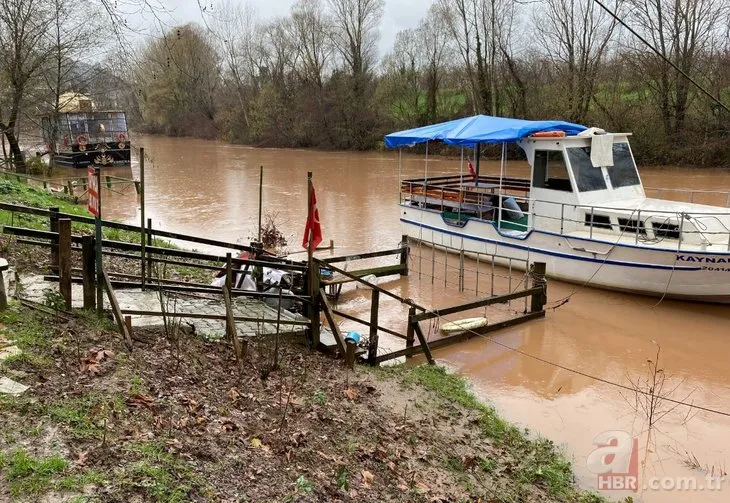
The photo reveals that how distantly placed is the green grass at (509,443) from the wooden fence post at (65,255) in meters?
3.88

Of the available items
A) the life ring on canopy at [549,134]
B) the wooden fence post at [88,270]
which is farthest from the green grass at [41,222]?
the life ring on canopy at [549,134]

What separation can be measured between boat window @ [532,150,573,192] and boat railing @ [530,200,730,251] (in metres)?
0.55

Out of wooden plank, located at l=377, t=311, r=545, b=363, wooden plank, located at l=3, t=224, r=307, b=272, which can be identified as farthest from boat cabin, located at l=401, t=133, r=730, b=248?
wooden plank, located at l=3, t=224, r=307, b=272

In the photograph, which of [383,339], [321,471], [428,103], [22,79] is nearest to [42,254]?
[383,339]

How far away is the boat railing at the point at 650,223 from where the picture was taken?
430 inches

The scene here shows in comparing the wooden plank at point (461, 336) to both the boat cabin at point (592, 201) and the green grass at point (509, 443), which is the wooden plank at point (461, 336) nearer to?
the green grass at point (509, 443)

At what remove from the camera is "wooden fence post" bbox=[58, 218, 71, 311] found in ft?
19.6

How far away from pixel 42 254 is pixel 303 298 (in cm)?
455

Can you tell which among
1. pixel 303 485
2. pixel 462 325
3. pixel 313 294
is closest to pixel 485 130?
pixel 462 325

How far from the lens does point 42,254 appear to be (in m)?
8.94

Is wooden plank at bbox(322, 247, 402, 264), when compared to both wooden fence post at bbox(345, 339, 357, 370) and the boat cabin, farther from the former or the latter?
wooden fence post at bbox(345, 339, 357, 370)

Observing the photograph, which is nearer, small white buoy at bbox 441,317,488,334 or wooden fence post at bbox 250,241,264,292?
wooden fence post at bbox 250,241,264,292

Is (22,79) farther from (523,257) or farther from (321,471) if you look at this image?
(321,471)
